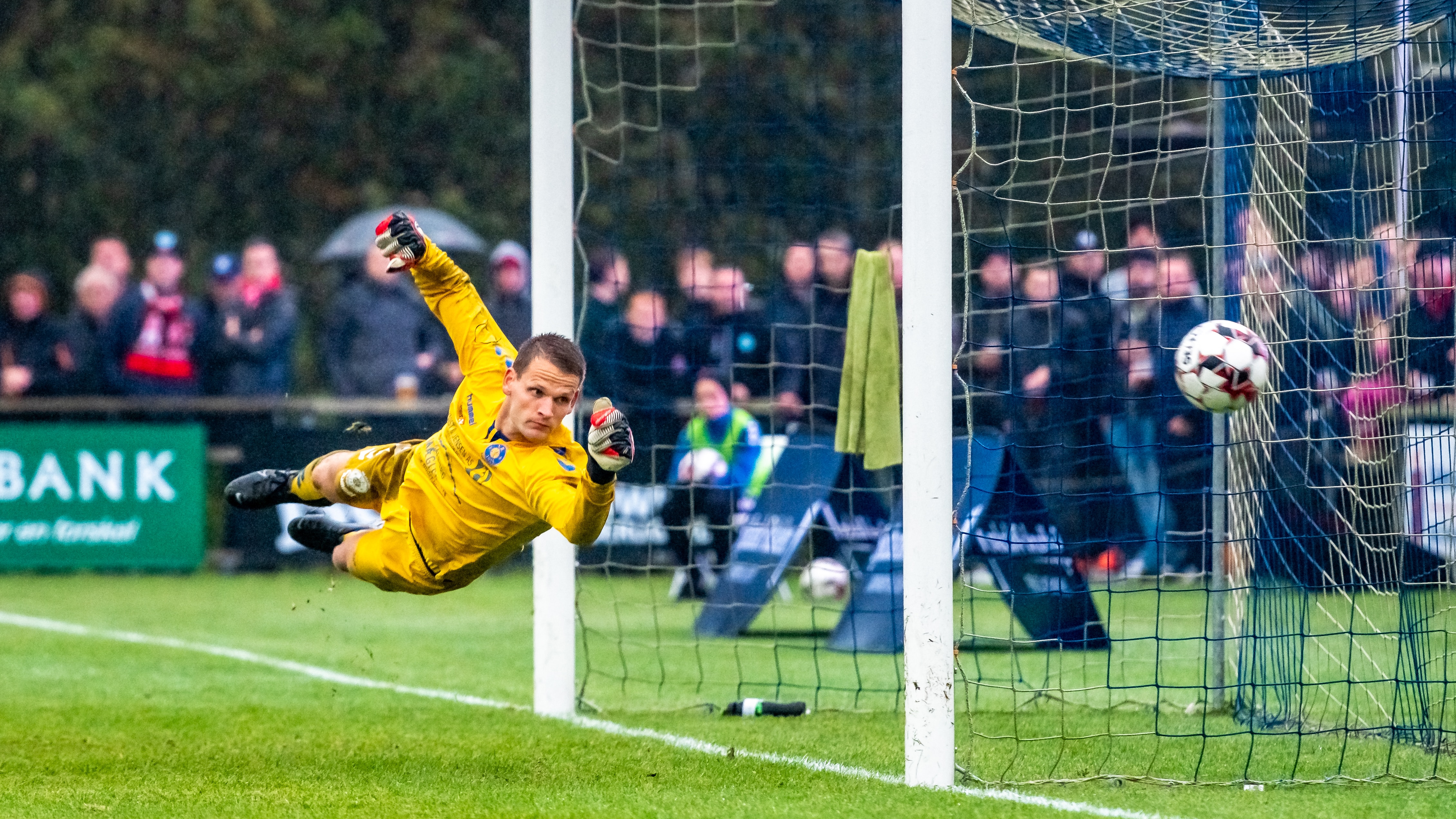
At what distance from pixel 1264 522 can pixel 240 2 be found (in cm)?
1923

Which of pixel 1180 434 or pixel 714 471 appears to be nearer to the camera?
pixel 714 471

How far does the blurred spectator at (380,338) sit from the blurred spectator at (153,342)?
129cm

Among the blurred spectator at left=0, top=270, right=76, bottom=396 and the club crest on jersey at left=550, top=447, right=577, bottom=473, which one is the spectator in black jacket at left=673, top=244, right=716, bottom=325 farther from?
the blurred spectator at left=0, top=270, right=76, bottom=396

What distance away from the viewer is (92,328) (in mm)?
16125

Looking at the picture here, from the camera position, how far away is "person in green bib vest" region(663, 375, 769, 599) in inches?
488

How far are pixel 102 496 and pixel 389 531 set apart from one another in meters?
8.03

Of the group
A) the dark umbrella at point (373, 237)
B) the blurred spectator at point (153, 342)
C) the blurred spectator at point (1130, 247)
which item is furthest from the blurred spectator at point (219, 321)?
the blurred spectator at point (1130, 247)

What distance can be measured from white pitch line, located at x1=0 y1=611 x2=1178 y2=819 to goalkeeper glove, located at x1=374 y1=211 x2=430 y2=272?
2373mm

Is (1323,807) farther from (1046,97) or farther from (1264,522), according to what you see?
(1046,97)

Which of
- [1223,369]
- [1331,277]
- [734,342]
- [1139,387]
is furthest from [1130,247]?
[1139,387]

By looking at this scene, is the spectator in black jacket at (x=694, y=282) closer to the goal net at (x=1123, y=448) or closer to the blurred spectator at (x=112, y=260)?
the goal net at (x=1123, y=448)

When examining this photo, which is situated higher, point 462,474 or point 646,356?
point 646,356

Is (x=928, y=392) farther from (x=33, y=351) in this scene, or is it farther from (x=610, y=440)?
(x=33, y=351)

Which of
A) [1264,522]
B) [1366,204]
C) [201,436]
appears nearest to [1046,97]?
[1366,204]
